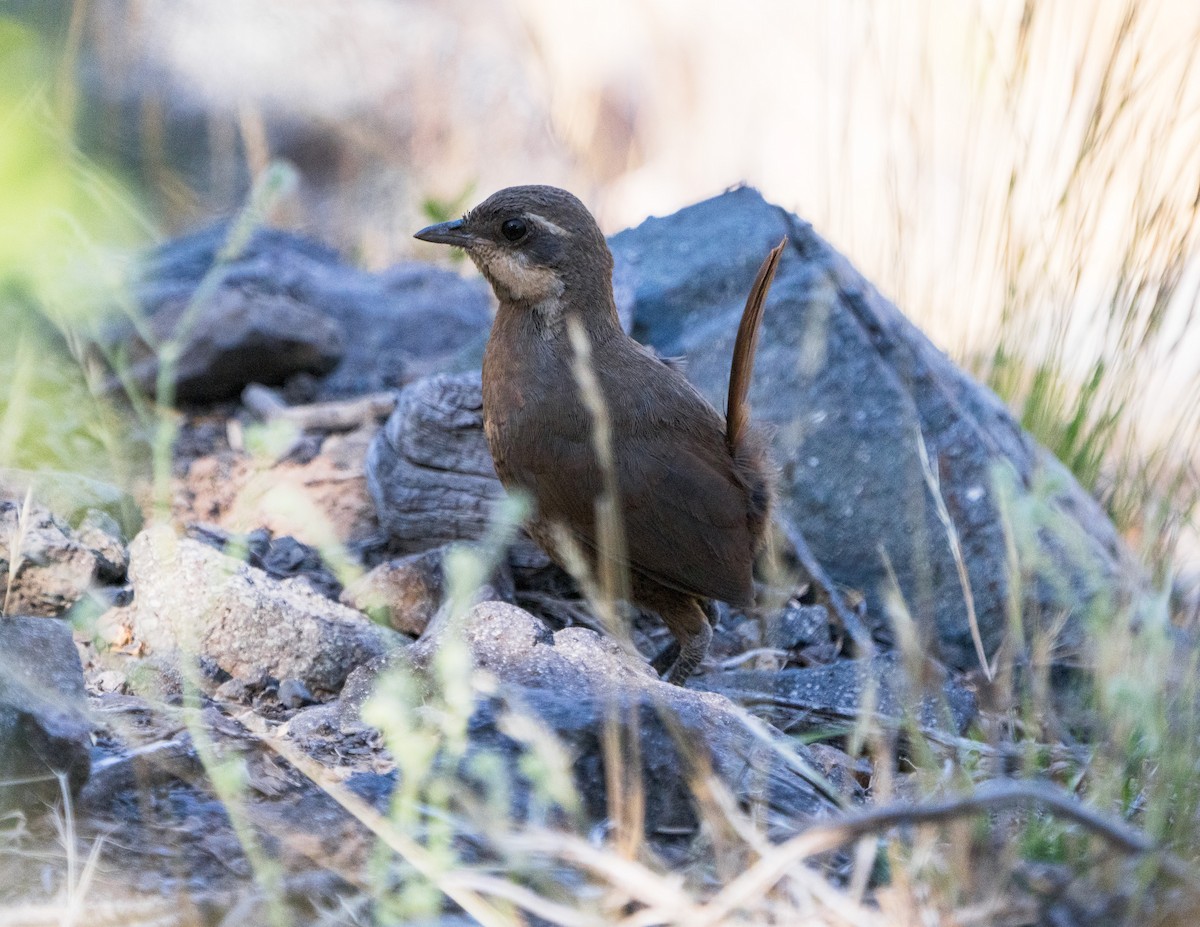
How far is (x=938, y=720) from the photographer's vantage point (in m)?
3.31

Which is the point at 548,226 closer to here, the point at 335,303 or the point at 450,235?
the point at 450,235

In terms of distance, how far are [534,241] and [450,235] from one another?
0.26 metres

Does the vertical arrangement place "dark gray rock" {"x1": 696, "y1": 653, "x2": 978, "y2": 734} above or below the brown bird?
below

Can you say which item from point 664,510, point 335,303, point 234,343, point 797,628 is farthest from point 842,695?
point 335,303

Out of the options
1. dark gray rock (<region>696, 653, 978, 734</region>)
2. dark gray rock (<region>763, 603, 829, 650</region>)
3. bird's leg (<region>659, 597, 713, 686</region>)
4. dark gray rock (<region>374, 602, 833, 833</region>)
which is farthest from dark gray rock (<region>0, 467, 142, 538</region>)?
dark gray rock (<region>763, 603, 829, 650</region>)

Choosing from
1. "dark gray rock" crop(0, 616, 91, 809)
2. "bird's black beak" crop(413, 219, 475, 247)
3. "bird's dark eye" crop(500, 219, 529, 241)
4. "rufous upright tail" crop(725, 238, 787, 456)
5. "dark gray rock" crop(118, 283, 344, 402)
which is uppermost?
"bird's dark eye" crop(500, 219, 529, 241)

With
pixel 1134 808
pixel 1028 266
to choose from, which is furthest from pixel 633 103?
pixel 1134 808

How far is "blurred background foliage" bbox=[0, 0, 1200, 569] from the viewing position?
14.2 feet

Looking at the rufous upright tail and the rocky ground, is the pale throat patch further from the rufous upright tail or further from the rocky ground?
the rufous upright tail

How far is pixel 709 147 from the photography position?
9.90 metres

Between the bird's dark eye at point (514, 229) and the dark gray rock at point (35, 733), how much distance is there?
1967mm

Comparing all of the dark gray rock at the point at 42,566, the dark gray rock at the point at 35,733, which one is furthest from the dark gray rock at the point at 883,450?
the dark gray rock at the point at 35,733

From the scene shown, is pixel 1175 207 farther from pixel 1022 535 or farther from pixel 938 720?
pixel 1022 535

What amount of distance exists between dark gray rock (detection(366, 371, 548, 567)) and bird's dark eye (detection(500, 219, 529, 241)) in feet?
1.82
